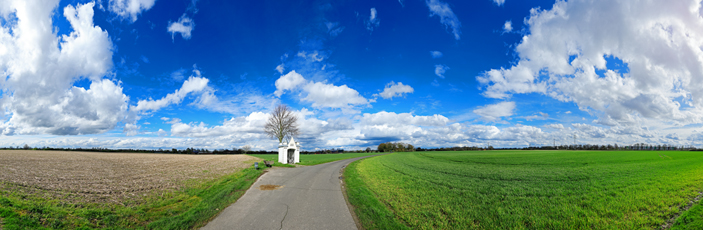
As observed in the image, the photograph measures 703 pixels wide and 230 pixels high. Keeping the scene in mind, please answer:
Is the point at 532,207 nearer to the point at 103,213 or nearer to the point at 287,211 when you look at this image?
the point at 287,211

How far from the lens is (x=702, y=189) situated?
12211mm

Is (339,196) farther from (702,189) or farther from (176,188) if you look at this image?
(702,189)

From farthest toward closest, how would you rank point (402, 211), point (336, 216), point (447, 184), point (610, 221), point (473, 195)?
point (447, 184)
point (473, 195)
point (402, 211)
point (336, 216)
point (610, 221)

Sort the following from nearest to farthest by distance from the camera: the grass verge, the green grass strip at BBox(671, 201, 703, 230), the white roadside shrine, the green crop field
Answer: the grass verge
the green grass strip at BBox(671, 201, 703, 230)
the green crop field
the white roadside shrine

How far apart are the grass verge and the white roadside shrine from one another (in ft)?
75.1

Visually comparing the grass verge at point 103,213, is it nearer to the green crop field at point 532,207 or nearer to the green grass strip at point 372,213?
the green grass strip at point 372,213

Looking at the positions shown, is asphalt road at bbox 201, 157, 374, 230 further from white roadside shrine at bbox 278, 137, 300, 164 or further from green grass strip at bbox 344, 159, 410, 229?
white roadside shrine at bbox 278, 137, 300, 164

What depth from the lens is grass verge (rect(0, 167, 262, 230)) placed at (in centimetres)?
728

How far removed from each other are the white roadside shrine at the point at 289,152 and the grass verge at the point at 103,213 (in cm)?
2288

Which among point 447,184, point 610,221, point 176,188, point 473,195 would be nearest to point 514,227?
point 610,221

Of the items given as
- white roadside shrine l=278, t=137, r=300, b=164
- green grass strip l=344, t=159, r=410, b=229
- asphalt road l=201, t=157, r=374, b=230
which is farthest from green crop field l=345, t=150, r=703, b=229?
white roadside shrine l=278, t=137, r=300, b=164

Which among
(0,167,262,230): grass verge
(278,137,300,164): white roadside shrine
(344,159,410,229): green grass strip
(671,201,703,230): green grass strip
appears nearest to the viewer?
(0,167,262,230): grass verge

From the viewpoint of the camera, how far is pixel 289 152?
37.7 metres

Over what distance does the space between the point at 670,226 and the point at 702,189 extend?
8.08 m
